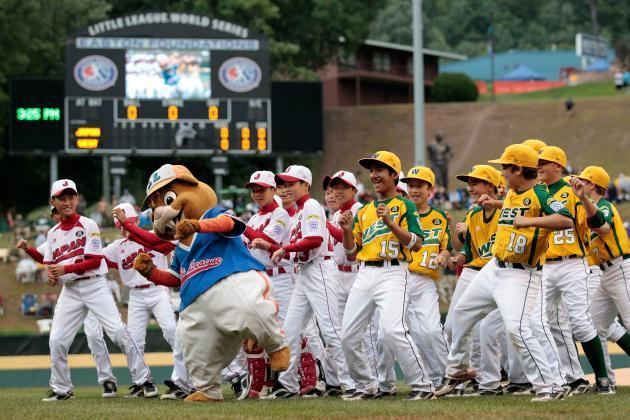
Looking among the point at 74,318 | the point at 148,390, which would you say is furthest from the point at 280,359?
the point at 74,318

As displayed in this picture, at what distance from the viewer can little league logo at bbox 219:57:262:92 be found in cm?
3444

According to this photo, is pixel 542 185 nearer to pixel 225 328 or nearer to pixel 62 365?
pixel 225 328

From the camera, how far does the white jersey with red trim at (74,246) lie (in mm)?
13898

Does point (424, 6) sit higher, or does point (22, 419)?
point (424, 6)

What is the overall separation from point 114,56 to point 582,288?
23333 mm

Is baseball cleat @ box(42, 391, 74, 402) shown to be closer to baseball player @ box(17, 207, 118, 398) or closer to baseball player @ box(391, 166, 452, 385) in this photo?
baseball player @ box(17, 207, 118, 398)

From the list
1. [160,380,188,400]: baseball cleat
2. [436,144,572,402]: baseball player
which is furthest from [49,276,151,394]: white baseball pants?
[436,144,572,402]: baseball player

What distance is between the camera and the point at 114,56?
34156 millimetres

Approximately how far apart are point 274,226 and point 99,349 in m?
2.48

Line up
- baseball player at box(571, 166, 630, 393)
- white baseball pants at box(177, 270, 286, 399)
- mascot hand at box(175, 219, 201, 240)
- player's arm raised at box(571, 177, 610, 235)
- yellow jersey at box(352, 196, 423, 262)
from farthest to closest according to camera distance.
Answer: baseball player at box(571, 166, 630, 393), yellow jersey at box(352, 196, 423, 262), player's arm raised at box(571, 177, 610, 235), white baseball pants at box(177, 270, 286, 399), mascot hand at box(175, 219, 201, 240)

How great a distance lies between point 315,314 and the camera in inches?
524

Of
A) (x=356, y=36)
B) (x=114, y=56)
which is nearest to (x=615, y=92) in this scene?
(x=356, y=36)

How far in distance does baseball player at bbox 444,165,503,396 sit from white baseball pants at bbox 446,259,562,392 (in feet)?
2.82

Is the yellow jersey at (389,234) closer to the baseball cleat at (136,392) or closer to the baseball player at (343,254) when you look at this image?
the baseball player at (343,254)
